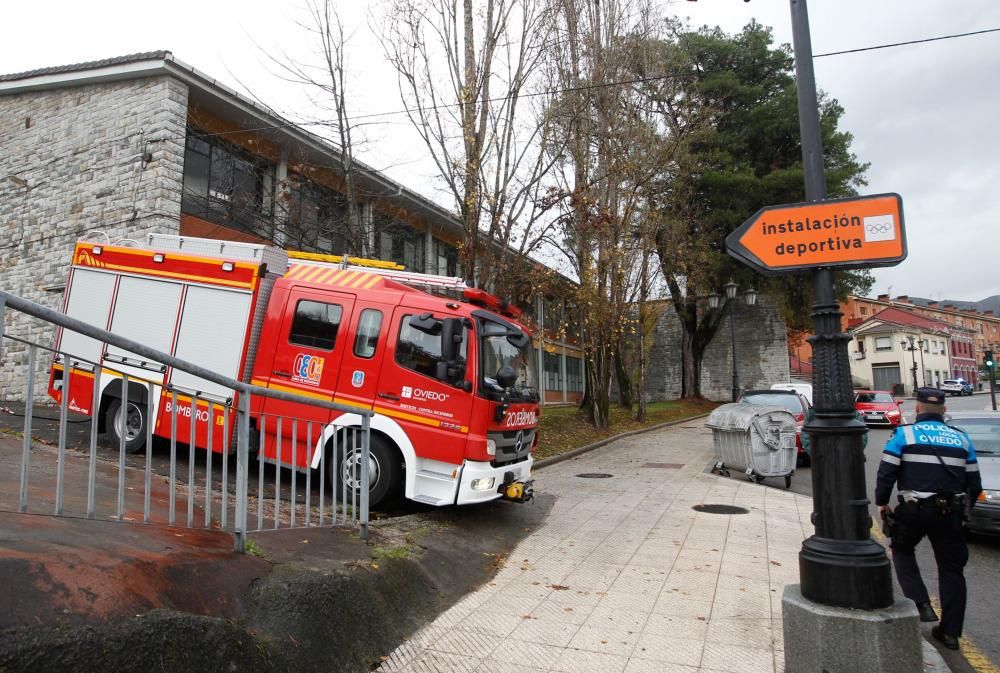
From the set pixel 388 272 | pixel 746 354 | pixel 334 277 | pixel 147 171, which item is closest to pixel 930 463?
pixel 388 272

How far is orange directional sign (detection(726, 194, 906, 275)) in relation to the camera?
414cm

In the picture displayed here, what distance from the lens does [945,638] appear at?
15.0 feet

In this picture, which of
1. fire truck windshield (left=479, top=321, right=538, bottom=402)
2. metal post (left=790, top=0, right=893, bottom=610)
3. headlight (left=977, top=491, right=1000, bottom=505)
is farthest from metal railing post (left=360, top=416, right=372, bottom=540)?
headlight (left=977, top=491, right=1000, bottom=505)

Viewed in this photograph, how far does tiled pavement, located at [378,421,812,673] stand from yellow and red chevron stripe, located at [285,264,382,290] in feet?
12.0

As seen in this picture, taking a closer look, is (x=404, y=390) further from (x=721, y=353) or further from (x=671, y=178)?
(x=721, y=353)

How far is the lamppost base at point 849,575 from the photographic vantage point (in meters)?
3.66

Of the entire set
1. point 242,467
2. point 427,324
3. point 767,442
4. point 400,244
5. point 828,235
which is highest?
point 400,244

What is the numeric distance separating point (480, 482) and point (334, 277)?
323 cm

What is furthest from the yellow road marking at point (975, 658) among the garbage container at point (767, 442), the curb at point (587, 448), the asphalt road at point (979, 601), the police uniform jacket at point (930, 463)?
the curb at point (587, 448)

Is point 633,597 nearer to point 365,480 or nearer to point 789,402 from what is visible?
point 365,480

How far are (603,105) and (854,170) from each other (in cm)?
2248

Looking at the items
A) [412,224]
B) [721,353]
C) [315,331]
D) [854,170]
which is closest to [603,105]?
[412,224]

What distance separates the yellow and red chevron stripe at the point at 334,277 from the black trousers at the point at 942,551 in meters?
5.88

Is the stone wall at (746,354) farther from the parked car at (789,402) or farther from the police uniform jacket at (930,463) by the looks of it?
the police uniform jacket at (930,463)
